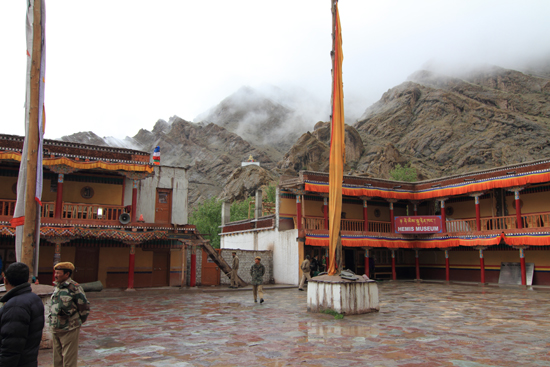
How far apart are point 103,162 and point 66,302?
46.7 feet

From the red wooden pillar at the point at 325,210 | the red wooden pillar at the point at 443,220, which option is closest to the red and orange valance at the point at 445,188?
the red wooden pillar at the point at 443,220

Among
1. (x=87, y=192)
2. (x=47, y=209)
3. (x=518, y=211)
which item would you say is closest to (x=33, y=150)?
(x=47, y=209)

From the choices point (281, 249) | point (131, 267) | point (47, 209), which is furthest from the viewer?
point (281, 249)

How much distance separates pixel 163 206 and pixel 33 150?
45.9 ft

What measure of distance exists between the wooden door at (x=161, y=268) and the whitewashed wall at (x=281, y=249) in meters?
6.19

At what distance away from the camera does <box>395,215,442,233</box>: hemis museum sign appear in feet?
77.8

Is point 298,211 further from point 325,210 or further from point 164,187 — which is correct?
point 164,187

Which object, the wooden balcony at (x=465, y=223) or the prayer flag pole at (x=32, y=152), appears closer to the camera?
the prayer flag pole at (x=32, y=152)

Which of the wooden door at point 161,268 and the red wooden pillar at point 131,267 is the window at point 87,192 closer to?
the red wooden pillar at point 131,267

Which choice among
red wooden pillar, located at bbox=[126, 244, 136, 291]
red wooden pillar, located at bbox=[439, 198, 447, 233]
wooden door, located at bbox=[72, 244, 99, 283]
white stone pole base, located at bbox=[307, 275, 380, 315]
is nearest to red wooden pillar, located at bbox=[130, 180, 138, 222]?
red wooden pillar, located at bbox=[126, 244, 136, 291]

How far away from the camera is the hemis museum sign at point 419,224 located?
77.8 feet

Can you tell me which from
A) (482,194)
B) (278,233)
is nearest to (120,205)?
(278,233)

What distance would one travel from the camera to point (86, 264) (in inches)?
753

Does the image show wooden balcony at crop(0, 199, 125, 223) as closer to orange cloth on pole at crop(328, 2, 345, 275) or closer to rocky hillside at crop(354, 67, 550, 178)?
orange cloth on pole at crop(328, 2, 345, 275)
